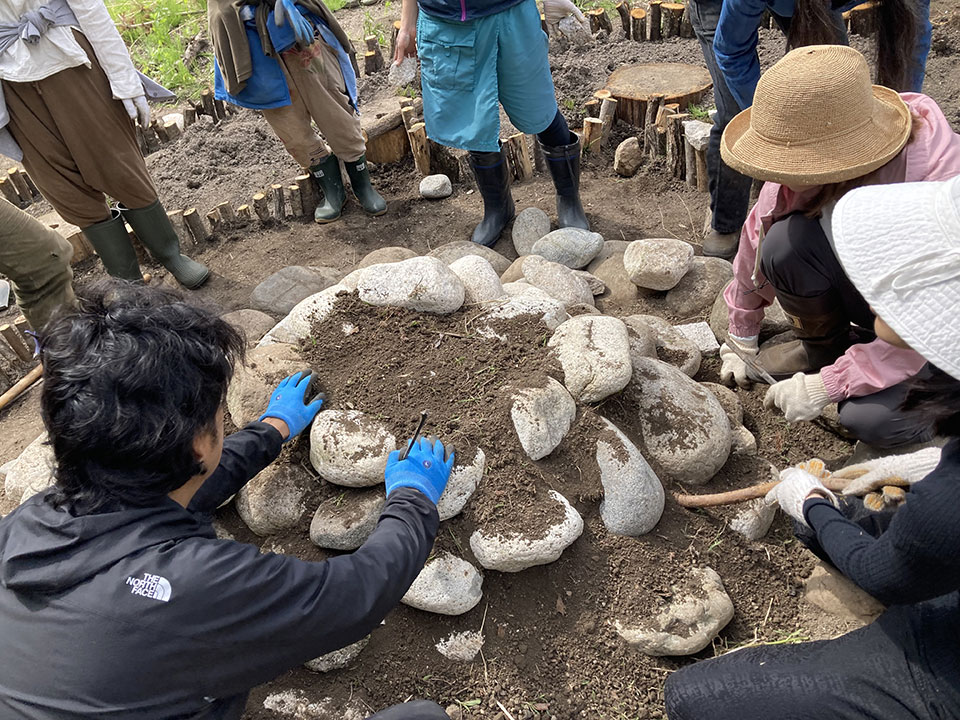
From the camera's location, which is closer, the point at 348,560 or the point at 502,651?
the point at 348,560

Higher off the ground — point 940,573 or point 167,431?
point 167,431

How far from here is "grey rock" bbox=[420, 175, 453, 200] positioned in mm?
4594

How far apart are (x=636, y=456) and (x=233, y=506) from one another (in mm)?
1320

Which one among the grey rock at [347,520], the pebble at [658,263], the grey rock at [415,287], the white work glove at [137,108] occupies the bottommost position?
the pebble at [658,263]

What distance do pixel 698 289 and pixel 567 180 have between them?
104 centimetres

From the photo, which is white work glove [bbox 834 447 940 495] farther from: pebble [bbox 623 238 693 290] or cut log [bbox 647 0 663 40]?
cut log [bbox 647 0 663 40]

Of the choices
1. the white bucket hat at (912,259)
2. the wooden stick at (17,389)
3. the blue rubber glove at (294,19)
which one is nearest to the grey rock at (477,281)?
the white bucket hat at (912,259)

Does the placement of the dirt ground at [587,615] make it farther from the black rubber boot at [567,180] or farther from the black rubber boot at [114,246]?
the black rubber boot at [114,246]

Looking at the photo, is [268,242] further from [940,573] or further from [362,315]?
[940,573]

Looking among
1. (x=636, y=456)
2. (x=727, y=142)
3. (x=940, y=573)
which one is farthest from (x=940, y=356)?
(x=727, y=142)

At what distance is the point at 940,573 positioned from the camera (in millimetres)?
1445

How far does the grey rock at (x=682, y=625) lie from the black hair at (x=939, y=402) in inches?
34.6

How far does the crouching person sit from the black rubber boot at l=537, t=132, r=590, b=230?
2.70 metres

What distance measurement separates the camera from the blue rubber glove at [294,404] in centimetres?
227
